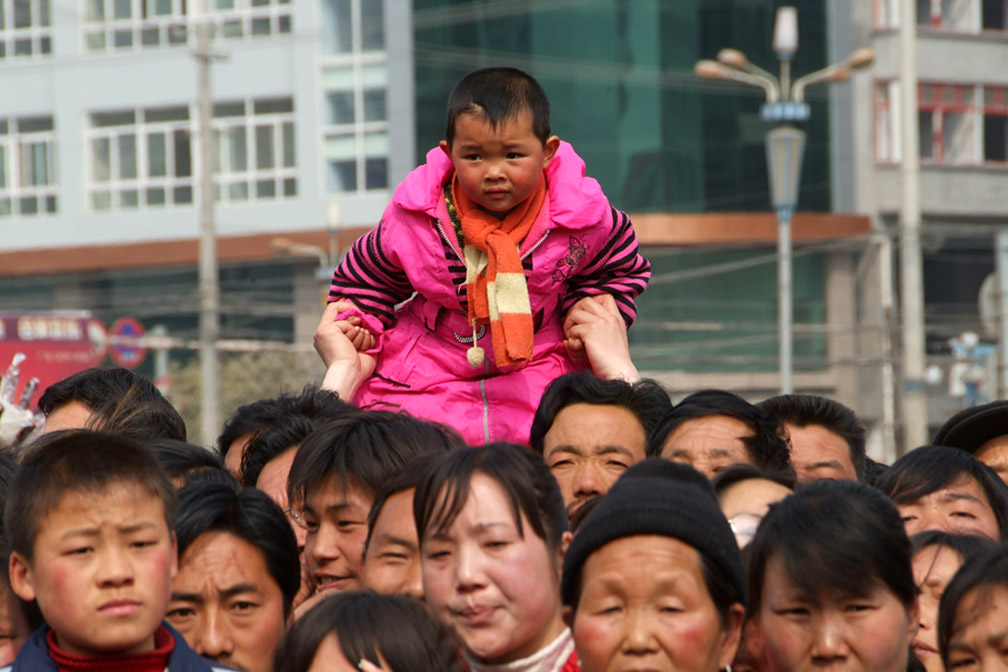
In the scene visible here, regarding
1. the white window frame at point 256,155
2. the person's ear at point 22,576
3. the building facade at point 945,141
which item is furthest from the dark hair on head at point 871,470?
the white window frame at point 256,155

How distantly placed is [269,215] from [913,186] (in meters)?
15.4

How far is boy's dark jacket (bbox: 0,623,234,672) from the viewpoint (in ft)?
9.30

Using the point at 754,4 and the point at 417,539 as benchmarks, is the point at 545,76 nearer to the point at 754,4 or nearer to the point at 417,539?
the point at 754,4

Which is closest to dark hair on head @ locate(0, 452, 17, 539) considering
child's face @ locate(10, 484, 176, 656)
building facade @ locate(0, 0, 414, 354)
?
child's face @ locate(10, 484, 176, 656)

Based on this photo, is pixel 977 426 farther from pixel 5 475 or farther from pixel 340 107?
pixel 340 107

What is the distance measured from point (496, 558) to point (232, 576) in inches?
30.2

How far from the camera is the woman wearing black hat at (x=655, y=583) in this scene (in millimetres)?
2723

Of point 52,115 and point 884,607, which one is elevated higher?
point 52,115

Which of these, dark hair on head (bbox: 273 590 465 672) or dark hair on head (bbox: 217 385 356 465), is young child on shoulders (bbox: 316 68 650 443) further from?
dark hair on head (bbox: 273 590 465 672)

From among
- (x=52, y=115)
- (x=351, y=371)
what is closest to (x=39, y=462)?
(x=351, y=371)

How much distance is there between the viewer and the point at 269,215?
99.1 feet

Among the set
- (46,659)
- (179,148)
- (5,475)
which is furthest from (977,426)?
(179,148)

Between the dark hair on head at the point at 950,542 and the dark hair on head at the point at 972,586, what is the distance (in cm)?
48

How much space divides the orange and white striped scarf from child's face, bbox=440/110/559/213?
0.08m
